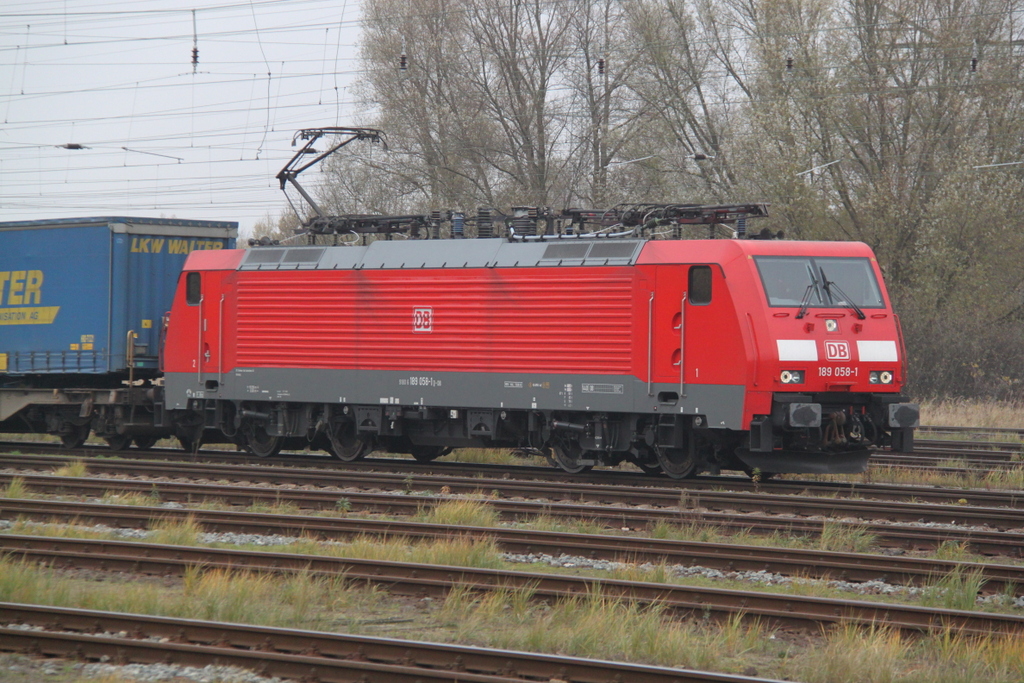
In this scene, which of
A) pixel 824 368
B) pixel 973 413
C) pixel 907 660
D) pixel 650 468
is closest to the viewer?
pixel 907 660

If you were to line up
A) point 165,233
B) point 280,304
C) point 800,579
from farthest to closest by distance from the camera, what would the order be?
point 165,233 < point 280,304 < point 800,579

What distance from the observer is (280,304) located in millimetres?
17250

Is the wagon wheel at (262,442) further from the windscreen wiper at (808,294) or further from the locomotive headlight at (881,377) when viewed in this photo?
the locomotive headlight at (881,377)

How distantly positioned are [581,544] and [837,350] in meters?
5.27

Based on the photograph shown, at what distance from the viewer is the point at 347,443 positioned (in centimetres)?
1783

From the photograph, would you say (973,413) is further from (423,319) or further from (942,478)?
(423,319)

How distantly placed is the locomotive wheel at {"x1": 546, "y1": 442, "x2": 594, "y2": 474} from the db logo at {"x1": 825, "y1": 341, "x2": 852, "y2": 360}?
3.90m

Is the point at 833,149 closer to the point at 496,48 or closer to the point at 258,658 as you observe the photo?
the point at 496,48

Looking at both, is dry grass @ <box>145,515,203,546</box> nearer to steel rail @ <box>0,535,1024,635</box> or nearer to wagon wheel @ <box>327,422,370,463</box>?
steel rail @ <box>0,535,1024,635</box>

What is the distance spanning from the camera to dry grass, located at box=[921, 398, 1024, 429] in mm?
24797

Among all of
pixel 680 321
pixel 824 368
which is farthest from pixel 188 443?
pixel 824 368

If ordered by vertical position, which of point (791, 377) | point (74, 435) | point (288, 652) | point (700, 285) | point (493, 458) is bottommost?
point (288, 652)

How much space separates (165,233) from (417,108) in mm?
14809

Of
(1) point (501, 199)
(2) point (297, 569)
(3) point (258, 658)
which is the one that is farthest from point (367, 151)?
(3) point (258, 658)
